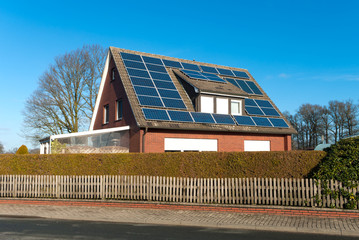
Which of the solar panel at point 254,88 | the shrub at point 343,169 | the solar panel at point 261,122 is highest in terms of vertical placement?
the solar panel at point 254,88

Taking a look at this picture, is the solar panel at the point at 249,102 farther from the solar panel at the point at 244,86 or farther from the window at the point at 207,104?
the window at the point at 207,104

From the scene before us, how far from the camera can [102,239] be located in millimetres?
7816

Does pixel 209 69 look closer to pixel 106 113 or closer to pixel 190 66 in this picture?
pixel 190 66

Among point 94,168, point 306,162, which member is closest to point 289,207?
point 306,162

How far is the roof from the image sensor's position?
20766 millimetres

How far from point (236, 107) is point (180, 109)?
5.19 m

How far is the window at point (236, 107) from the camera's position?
2453cm

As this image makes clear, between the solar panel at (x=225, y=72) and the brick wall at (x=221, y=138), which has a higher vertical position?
the solar panel at (x=225, y=72)

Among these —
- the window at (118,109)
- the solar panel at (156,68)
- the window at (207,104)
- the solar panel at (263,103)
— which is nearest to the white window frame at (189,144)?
the window at (207,104)

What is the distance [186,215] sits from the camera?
11242 millimetres

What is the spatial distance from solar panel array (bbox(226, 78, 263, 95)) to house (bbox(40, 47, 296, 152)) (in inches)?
4.7

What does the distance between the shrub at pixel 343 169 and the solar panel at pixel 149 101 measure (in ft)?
39.4

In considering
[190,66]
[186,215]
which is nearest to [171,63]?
[190,66]

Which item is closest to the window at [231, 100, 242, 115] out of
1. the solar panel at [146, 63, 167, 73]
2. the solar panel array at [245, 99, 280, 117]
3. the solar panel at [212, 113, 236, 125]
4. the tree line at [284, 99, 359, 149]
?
the solar panel array at [245, 99, 280, 117]
